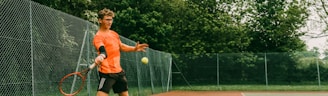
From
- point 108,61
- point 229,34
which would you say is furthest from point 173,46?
point 108,61

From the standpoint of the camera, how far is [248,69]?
21.8m

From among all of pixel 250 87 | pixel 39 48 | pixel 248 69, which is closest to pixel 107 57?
pixel 39 48

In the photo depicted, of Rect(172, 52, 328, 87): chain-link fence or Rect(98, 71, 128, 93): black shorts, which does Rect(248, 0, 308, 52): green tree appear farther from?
Rect(98, 71, 128, 93): black shorts

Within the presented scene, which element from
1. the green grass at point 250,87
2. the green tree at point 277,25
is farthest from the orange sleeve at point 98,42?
the green tree at point 277,25

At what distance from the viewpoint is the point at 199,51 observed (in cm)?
2586

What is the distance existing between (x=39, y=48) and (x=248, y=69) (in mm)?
16509

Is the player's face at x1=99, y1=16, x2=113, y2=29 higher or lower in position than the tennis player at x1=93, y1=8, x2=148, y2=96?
higher

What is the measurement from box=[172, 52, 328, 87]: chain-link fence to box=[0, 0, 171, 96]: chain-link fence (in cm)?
1314

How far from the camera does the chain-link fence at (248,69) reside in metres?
21.5

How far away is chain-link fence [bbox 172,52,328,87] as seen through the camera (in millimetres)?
21516

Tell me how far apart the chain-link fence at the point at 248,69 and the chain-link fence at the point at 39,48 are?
1314 centimetres

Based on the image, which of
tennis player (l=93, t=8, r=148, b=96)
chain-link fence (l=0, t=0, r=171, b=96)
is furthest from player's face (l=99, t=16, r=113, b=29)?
chain-link fence (l=0, t=0, r=171, b=96)

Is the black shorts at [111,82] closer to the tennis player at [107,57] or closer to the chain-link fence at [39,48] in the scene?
the tennis player at [107,57]

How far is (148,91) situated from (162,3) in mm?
13199
